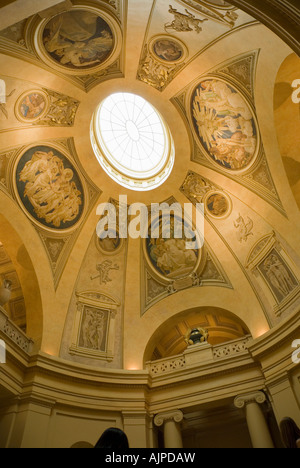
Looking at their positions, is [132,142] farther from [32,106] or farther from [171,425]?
[171,425]

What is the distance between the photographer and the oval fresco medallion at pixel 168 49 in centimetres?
1018

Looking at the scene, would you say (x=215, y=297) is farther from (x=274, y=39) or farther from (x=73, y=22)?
(x=73, y=22)

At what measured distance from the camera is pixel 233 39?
9.36m

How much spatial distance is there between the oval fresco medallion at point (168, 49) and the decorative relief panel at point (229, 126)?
949 mm

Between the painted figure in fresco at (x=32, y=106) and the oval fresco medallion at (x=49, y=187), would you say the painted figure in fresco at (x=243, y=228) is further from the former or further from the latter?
the painted figure in fresco at (x=32, y=106)

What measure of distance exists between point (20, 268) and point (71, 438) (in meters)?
5.45

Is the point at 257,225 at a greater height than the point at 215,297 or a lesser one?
greater

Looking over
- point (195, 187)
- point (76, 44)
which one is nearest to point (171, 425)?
point (195, 187)

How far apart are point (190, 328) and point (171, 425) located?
13.6 ft

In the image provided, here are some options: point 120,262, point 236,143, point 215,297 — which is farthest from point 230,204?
point 120,262

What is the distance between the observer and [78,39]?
32.3 ft

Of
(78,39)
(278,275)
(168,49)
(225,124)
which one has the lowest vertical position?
(278,275)

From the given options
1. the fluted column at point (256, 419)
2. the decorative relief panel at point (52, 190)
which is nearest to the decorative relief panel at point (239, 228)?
the fluted column at point (256, 419)

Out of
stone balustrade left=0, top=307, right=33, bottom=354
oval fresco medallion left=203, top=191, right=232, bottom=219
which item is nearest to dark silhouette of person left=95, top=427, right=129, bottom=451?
stone balustrade left=0, top=307, right=33, bottom=354
